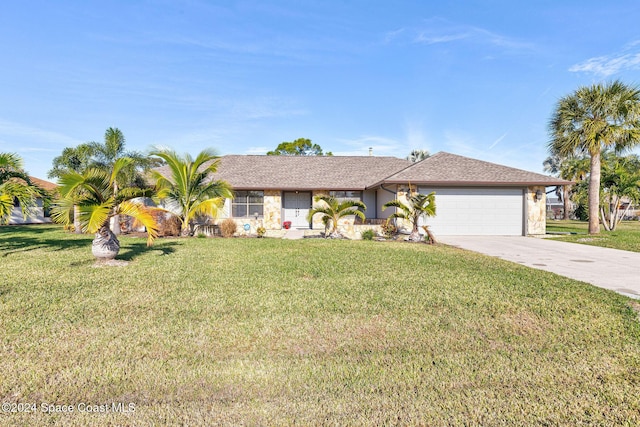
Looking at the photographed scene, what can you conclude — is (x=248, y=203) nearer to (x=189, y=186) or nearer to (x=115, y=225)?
(x=189, y=186)

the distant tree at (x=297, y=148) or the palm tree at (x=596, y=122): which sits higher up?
the distant tree at (x=297, y=148)

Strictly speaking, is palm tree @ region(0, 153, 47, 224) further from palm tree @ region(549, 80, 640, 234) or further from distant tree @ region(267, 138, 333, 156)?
distant tree @ region(267, 138, 333, 156)

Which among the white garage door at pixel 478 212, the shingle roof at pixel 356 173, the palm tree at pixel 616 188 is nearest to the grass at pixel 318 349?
the white garage door at pixel 478 212

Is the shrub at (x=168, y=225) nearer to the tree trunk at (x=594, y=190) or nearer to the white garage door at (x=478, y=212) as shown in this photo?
the white garage door at (x=478, y=212)

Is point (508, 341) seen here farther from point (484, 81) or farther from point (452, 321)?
point (484, 81)

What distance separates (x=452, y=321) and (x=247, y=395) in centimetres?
304

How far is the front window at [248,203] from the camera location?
1992 cm

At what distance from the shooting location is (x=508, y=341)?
4016 millimetres

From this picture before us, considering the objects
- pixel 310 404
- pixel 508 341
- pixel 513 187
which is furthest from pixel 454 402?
pixel 513 187

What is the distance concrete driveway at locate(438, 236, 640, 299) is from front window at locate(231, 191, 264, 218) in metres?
12.1

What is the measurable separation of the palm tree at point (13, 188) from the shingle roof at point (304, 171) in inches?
411

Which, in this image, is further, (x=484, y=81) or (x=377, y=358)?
(x=484, y=81)

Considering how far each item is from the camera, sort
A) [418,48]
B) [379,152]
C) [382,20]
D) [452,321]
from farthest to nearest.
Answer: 1. [379,152]
2. [418,48]
3. [382,20]
4. [452,321]

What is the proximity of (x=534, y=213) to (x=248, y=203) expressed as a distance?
15789mm
